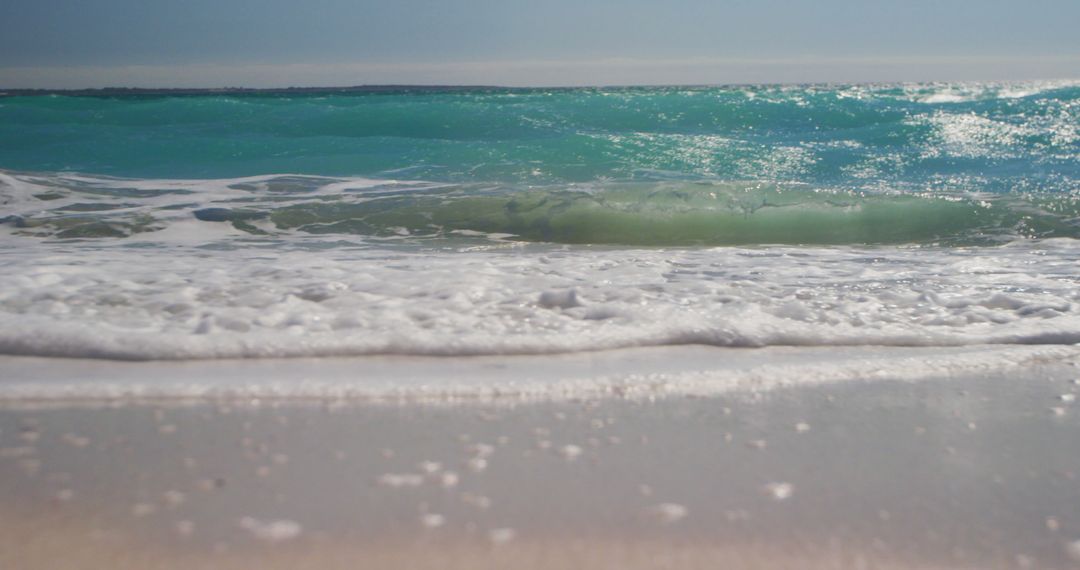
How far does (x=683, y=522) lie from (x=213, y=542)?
0.76m

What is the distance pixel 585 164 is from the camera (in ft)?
33.5

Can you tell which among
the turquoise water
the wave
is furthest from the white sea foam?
the turquoise water

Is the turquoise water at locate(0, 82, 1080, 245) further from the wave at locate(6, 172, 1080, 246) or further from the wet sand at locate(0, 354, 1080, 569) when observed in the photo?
the wet sand at locate(0, 354, 1080, 569)

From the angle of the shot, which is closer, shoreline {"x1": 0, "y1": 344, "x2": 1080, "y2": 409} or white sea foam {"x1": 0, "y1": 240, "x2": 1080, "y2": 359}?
shoreline {"x1": 0, "y1": 344, "x2": 1080, "y2": 409}

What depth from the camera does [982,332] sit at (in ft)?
9.23

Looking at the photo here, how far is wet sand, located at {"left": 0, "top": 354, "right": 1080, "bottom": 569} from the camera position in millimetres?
1423

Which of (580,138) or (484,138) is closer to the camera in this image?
(580,138)

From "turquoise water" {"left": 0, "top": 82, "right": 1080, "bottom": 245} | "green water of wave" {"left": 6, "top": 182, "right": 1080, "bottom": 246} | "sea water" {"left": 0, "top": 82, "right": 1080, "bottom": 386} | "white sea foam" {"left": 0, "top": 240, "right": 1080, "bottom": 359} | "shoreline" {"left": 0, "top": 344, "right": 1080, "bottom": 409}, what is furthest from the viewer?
"turquoise water" {"left": 0, "top": 82, "right": 1080, "bottom": 245}

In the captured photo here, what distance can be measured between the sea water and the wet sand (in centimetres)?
56

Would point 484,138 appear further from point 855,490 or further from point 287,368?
point 855,490

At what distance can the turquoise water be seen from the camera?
6.16m

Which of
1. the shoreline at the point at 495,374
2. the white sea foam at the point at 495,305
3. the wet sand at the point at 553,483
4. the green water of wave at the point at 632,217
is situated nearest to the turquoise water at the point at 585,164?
the green water of wave at the point at 632,217

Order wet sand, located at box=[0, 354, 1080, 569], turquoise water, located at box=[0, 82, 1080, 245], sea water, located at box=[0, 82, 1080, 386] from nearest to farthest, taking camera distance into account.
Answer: wet sand, located at box=[0, 354, 1080, 569] → sea water, located at box=[0, 82, 1080, 386] → turquoise water, located at box=[0, 82, 1080, 245]

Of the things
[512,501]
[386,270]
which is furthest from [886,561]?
[386,270]
